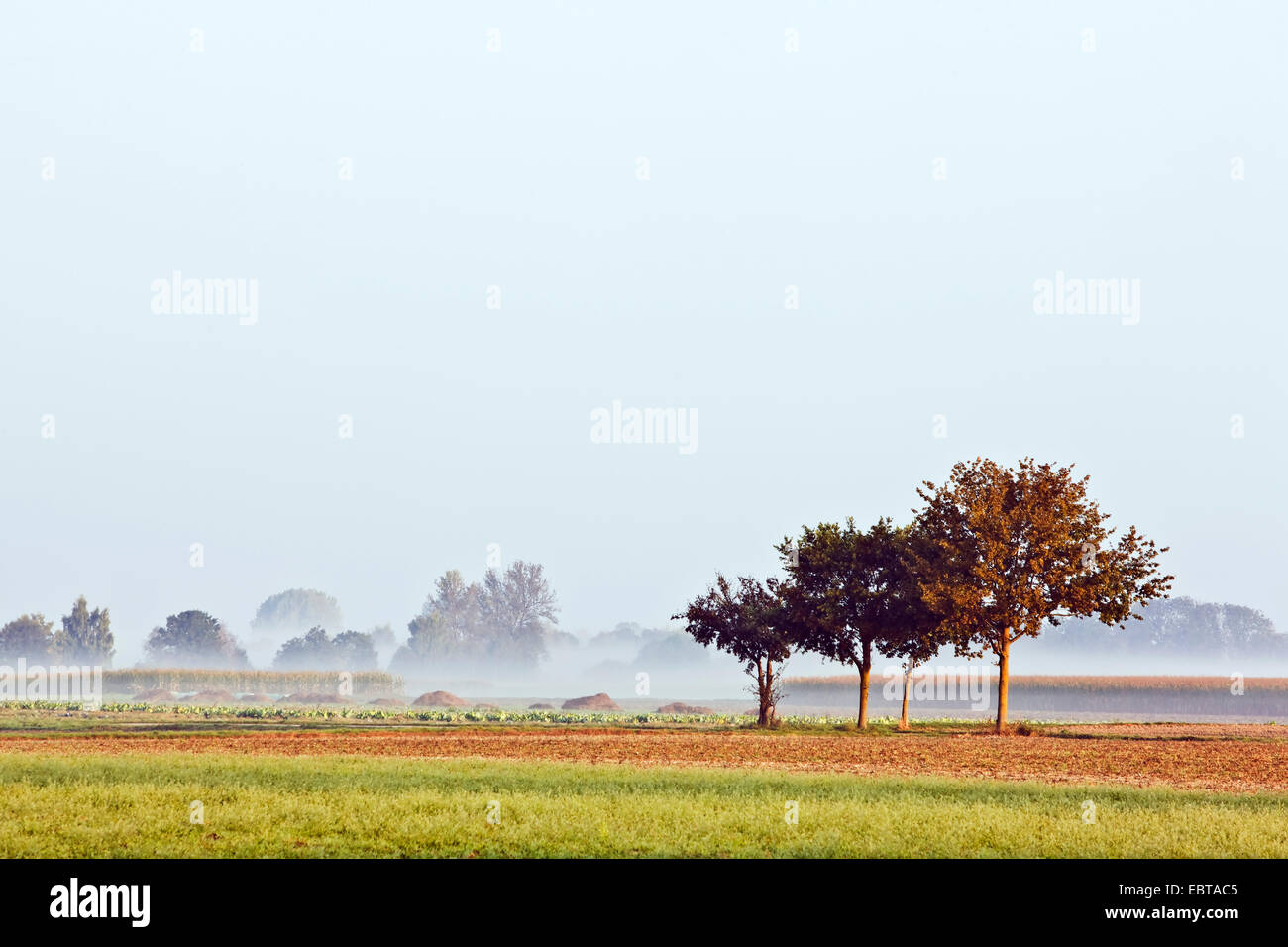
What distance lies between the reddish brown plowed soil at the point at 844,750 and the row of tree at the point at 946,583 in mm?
6540

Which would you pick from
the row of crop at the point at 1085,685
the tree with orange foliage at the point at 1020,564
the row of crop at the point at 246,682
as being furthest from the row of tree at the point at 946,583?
the row of crop at the point at 246,682

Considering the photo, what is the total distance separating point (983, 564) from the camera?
6181 cm

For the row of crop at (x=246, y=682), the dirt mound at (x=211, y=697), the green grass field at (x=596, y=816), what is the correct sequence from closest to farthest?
the green grass field at (x=596, y=816) → the dirt mound at (x=211, y=697) → the row of crop at (x=246, y=682)

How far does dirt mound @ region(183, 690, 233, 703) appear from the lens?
145500 mm

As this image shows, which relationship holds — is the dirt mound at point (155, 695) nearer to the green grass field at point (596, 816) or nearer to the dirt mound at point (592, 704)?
the dirt mound at point (592, 704)

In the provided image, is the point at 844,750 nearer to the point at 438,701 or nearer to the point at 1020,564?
the point at 1020,564

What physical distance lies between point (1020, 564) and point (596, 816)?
45169 millimetres

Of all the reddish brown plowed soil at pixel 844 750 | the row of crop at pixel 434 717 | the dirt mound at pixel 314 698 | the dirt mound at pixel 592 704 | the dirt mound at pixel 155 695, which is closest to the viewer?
the reddish brown plowed soil at pixel 844 750

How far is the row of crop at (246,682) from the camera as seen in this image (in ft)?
509

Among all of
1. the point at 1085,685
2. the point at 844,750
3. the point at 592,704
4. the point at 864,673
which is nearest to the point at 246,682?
the point at 592,704

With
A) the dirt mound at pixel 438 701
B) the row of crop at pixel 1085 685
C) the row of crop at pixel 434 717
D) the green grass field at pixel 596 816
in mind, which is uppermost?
the green grass field at pixel 596 816

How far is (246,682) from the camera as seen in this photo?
531 feet

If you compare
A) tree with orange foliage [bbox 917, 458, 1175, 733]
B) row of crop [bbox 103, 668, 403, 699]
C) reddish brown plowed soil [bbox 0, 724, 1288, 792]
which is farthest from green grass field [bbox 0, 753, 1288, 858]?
row of crop [bbox 103, 668, 403, 699]
